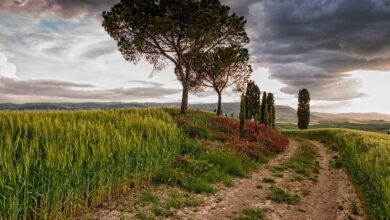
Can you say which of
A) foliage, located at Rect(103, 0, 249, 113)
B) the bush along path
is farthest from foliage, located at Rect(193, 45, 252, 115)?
the bush along path

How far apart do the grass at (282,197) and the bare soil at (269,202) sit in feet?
0.66

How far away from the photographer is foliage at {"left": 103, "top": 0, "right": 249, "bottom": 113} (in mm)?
32281

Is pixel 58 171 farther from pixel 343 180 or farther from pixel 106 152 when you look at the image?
pixel 343 180

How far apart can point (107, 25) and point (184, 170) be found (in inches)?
967

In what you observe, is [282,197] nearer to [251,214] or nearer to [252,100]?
[251,214]

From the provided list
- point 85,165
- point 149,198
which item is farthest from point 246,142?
point 85,165

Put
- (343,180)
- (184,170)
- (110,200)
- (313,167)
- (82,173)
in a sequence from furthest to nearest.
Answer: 1. (313,167)
2. (343,180)
3. (184,170)
4. (110,200)
5. (82,173)

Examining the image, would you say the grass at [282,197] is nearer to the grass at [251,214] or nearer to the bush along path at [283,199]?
the bush along path at [283,199]

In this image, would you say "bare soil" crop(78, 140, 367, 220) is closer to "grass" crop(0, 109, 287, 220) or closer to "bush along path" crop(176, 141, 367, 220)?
"bush along path" crop(176, 141, 367, 220)

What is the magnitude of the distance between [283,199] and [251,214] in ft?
8.19

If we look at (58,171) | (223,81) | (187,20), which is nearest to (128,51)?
(187,20)

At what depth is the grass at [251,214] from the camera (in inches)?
371

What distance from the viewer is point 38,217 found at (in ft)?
25.2

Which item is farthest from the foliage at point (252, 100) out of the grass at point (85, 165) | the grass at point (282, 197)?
the grass at point (282, 197)
